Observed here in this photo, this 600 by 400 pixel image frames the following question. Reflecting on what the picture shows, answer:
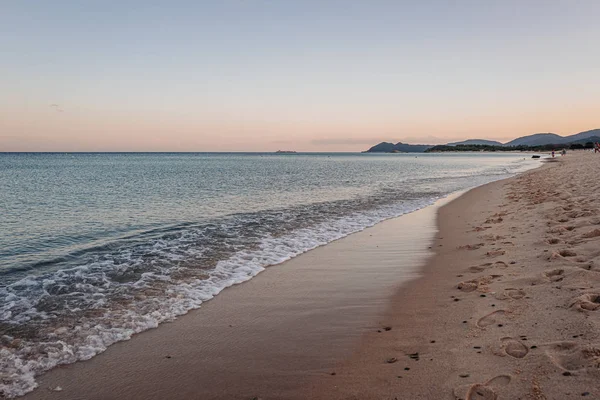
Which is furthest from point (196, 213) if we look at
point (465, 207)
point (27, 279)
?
point (465, 207)

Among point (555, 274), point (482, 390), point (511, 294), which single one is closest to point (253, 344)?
point (482, 390)

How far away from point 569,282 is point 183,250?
9.10 metres

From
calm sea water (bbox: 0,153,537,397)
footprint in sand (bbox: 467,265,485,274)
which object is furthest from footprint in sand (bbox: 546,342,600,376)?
calm sea water (bbox: 0,153,537,397)

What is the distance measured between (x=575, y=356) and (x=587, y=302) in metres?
1.44

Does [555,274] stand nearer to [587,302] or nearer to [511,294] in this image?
[511,294]

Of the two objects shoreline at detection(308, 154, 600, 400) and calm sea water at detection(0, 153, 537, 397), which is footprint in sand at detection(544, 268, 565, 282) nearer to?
shoreline at detection(308, 154, 600, 400)

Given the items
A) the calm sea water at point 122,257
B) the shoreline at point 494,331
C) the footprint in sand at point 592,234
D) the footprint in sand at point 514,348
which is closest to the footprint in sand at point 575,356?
the shoreline at point 494,331

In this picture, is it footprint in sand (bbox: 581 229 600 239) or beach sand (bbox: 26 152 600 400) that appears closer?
beach sand (bbox: 26 152 600 400)

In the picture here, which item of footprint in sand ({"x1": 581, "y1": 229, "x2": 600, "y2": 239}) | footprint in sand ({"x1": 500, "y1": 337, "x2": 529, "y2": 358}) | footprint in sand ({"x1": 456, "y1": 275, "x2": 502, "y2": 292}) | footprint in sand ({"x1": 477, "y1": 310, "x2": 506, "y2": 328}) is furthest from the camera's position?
footprint in sand ({"x1": 581, "y1": 229, "x2": 600, "y2": 239})

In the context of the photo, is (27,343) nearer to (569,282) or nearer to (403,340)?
(403,340)

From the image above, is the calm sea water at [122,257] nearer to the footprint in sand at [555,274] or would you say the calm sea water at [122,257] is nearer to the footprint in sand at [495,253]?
the footprint in sand at [495,253]

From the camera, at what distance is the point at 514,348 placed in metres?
4.32

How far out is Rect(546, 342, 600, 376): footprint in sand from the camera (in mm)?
3656

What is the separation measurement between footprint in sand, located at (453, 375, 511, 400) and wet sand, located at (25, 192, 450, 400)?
1443 millimetres
